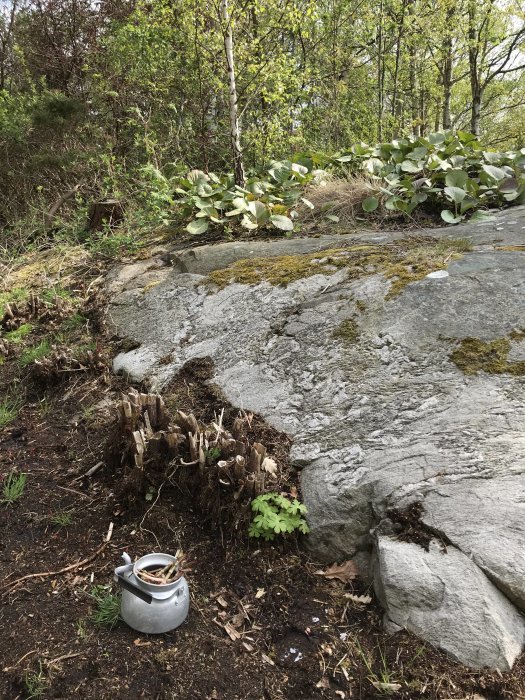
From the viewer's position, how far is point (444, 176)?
470 cm

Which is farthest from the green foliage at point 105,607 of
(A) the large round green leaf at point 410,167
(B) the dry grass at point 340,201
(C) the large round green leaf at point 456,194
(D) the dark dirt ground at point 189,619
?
(A) the large round green leaf at point 410,167

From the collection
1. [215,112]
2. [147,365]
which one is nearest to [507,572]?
[147,365]

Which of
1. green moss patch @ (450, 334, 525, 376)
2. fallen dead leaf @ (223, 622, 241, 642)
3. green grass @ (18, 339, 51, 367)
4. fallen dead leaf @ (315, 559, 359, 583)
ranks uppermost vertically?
green moss patch @ (450, 334, 525, 376)

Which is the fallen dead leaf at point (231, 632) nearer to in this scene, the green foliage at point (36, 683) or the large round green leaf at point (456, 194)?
the green foliage at point (36, 683)

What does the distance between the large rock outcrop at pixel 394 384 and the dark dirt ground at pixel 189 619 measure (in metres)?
0.12

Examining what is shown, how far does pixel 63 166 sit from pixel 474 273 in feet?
21.3

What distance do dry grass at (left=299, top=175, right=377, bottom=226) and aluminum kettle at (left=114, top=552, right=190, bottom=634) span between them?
384 centimetres

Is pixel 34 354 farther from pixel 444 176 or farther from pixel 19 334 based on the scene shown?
pixel 444 176

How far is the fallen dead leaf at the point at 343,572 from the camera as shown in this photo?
2.00 m

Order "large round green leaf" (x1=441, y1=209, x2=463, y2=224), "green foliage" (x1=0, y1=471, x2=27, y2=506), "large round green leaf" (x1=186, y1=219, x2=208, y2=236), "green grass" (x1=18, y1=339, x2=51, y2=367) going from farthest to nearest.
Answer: "large round green leaf" (x1=186, y1=219, x2=208, y2=236), "large round green leaf" (x1=441, y1=209, x2=463, y2=224), "green grass" (x1=18, y1=339, x2=51, y2=367), "green foliage" (x1=0, y1=471, x2=27, y2=506)

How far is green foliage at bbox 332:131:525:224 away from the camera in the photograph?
4.57 meters

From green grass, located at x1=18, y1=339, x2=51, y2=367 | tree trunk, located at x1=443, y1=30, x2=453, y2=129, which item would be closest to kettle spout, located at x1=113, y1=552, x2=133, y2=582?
green grass, located at x1=18, y1=339, x2=51, y2=367

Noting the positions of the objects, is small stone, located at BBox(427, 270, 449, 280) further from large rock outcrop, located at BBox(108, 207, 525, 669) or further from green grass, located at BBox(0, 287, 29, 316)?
green grass, located at BBox(0, 287, 29, 316)

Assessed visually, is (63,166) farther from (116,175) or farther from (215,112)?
(215,112)
